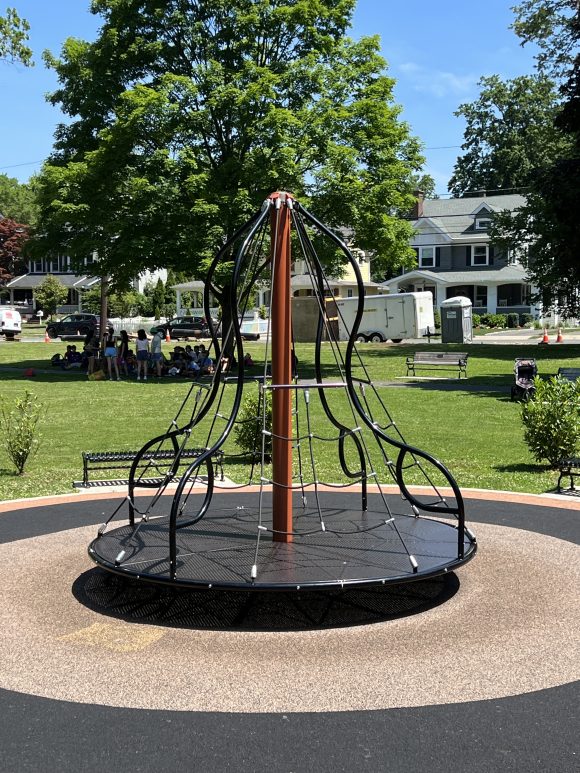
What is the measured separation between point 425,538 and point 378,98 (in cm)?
2649

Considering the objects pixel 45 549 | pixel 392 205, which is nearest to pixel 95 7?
pixel 392 205

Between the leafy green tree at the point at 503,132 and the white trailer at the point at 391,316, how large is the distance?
35754mm

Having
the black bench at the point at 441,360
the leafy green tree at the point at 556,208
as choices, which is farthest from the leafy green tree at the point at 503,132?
the black bench at the point at 441,360

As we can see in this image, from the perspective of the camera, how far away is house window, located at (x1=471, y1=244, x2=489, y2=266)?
6538 centimetres

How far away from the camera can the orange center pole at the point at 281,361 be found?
747cm

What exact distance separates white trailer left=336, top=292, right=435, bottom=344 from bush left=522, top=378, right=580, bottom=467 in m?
34.8

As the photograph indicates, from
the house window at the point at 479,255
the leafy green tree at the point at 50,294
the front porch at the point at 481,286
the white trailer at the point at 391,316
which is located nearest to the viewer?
the white trailer at the point at 391,316

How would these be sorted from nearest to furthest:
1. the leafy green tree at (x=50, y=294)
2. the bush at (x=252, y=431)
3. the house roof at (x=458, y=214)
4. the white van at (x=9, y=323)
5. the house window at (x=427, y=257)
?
the bush at (x=252, y=431) < the white van at (x=9, y=323) < the house roof at (x=458, y=214) < the house window at (x=427, y=257) < the leafy green tree at (x=50, y=294)

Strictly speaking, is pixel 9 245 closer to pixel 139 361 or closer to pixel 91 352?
pixel 91 352

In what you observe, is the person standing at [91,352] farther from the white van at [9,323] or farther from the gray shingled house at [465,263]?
the gray shingled house at [465,263]

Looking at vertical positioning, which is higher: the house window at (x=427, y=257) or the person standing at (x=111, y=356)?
the house window at (x=427, y=257)

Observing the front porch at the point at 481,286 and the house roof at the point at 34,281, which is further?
the house roof at the point at 34,281

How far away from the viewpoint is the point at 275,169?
27906mm

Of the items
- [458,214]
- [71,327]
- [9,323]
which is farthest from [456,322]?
[9,323]
